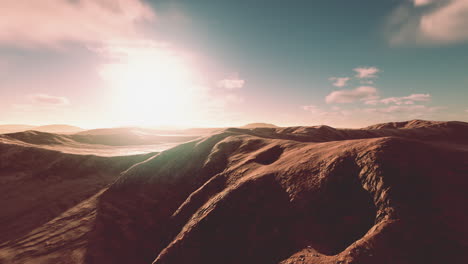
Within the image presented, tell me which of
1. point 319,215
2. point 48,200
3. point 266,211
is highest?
point 319,215

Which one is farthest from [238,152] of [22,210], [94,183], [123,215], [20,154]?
[20,154]

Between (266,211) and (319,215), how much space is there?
181 inches

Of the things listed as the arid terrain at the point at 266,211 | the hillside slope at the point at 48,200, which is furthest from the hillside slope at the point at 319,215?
the hillside slope at the point at 48,200

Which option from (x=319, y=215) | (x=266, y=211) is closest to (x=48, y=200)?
(x=266, y=211)

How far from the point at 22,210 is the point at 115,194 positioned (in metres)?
12.8

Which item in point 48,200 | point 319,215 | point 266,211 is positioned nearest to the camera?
point 319,215

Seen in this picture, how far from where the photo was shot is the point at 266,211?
17.3 m

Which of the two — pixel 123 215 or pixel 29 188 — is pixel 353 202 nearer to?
pixel 123 215

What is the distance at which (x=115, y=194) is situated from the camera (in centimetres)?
3291

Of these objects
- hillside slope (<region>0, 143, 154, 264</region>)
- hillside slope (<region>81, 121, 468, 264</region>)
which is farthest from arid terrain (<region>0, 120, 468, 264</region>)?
hillside slope (<region>0, 143, 154, 264</region>)

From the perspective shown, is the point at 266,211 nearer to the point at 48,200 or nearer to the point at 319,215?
the point at 319,215

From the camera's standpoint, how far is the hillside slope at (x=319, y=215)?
35.0 ft

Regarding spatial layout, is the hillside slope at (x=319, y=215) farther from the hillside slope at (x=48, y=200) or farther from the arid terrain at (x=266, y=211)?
the hillside slope at (x=48, y=200)

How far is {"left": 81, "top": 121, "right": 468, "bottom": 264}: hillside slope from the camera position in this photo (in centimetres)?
1068
